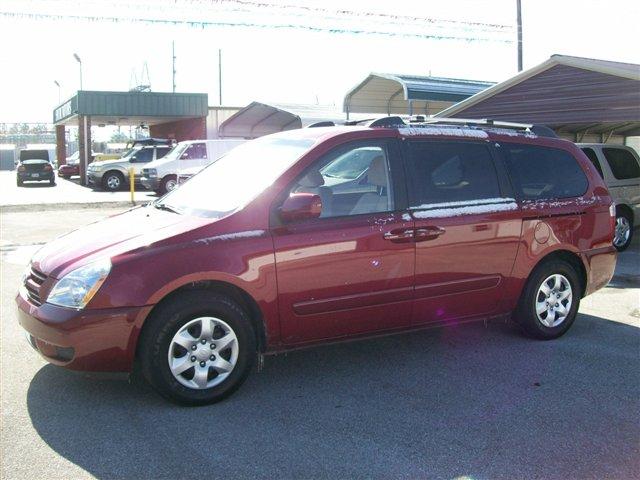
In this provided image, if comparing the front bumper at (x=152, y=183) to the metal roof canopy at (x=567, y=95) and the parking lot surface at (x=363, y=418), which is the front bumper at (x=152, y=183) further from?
the parking lot surface at (x=363, y=418)

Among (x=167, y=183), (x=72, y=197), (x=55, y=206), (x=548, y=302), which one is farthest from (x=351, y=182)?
(x=72, y=197)

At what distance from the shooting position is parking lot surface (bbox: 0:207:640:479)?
3.24 meters

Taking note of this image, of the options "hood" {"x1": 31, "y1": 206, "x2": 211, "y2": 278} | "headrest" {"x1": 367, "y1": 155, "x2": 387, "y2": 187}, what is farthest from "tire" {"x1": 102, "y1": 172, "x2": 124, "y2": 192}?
"headrest" {"x1": 367, "y1": 155, "x2": 387, "y2": 187}

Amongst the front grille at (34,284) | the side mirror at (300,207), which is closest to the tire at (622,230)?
the side mirror at (300,207)

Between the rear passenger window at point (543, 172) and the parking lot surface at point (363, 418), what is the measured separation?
130 centimetres

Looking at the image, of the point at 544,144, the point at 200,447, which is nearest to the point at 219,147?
the point at 544,144

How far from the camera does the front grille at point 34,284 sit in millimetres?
3868

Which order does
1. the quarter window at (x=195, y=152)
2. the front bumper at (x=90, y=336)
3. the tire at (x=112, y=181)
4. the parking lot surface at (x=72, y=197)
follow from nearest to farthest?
the front bumper at (x=90, y=336), the parking lot surface at (x=72, y=197), the quarter window at (x=195, y=152), the tire at (x=112, y=181)

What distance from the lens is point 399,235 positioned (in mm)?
4367

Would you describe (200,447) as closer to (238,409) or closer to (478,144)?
(238,409)

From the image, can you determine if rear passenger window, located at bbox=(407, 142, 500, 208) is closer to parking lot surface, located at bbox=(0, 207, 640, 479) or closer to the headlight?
parking lot surface, located at bbox=(0, 207, 640, 479)

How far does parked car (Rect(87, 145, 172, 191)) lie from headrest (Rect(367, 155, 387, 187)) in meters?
21.2

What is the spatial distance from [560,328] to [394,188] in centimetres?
214

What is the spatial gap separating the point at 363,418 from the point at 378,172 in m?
1.78
